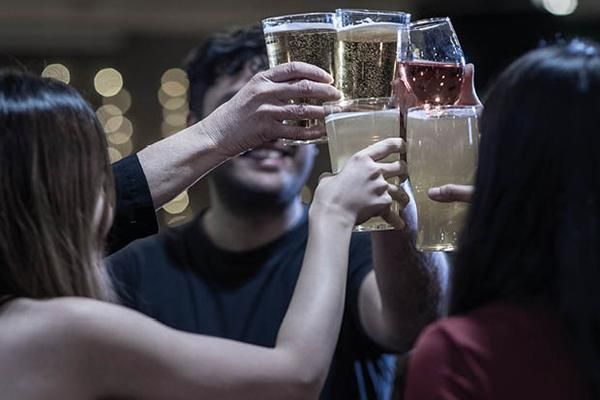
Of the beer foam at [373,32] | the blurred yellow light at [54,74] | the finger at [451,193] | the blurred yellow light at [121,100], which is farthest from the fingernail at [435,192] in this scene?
the blurred yellow light at [121,100]

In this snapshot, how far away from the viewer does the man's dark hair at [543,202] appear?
115 centimetres

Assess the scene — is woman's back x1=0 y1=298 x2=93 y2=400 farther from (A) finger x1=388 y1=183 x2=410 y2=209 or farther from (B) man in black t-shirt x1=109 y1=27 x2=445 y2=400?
(B) man in black t-shirt x1=109 y1=27 x2=445 y2=400

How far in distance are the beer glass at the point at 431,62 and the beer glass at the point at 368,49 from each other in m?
0.01

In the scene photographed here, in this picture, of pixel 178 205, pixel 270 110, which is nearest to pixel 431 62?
pixel 270 110

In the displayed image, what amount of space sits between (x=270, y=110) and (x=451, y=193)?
0.34 meters

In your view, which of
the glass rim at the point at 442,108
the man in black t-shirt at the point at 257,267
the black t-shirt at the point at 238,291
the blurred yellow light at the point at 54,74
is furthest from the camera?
the black t-shirt at the point at 238,291

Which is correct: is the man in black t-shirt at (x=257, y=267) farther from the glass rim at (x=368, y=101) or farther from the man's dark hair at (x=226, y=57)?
the glass rim at (x=368, y=101)

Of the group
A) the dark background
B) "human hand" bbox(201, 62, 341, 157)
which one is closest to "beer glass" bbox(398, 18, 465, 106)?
"human hand" bbox(201, 62, 341, 157)

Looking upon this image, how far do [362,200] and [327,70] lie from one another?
0.19 meters

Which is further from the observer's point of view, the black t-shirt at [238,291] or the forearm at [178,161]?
the black t-shirt at [238,291]

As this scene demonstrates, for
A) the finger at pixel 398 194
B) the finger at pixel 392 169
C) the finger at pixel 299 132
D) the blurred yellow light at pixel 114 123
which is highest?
the finger at pixel 299 132

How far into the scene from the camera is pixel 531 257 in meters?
1.19

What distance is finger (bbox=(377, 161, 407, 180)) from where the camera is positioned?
1.56m

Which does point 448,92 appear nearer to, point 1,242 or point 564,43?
point 564,43
